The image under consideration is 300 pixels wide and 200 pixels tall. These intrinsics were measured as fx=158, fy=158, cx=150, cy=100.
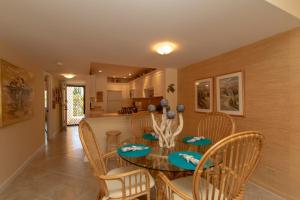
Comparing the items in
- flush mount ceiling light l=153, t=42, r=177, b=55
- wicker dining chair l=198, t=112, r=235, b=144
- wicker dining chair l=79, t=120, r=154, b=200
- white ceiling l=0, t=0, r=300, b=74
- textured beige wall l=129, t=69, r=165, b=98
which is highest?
white ceiling l=0, t=0, r=300, b=74

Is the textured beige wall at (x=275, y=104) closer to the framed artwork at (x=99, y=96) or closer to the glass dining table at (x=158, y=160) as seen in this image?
the glass dining table at (x=158, y=160)

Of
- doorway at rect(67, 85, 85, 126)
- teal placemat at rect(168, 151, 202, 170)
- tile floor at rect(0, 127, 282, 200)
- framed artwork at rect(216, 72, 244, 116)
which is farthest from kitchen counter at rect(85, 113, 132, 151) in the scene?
doorway at rect(67, 85, 85, 126)

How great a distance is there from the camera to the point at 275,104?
7.07 feet

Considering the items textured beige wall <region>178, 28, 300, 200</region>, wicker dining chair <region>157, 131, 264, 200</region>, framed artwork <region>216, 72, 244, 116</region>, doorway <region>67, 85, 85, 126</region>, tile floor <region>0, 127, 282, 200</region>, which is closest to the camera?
wicker dining chair <region>157, 131, 264, 200</region>

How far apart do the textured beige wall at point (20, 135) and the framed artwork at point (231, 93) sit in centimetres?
357

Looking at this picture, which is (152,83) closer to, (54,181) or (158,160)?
(54,181)

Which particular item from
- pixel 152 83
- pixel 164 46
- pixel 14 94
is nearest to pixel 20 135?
pixel 14 94

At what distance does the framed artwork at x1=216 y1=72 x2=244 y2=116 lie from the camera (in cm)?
260

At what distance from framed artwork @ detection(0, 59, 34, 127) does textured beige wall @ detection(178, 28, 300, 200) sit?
356 cm

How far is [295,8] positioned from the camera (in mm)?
1684

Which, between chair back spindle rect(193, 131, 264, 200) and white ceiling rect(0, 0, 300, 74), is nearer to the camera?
chair back spindle rect(193, 131, 264, 200)

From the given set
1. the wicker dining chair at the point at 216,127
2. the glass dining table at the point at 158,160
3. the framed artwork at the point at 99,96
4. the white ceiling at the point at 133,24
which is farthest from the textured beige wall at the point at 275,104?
the framed artwork at the point at 99,96

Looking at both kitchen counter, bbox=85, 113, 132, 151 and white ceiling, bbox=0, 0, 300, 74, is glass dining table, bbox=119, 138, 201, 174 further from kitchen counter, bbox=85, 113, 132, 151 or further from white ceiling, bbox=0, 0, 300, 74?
kitchen counter, bbox=85, 113, 132, 151

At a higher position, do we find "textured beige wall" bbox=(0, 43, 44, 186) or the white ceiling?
the white ceiling
